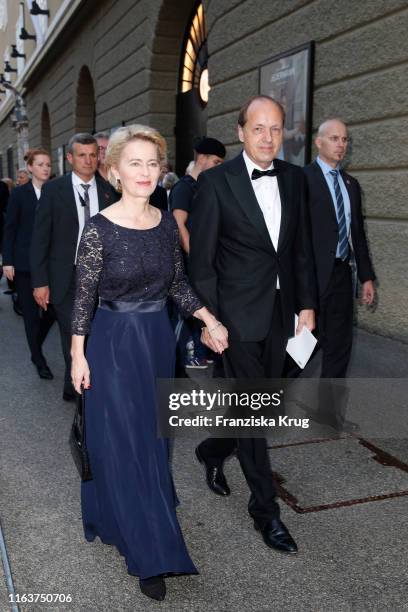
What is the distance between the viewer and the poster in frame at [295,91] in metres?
8.01

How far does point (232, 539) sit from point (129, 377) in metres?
0.95

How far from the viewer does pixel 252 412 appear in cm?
331

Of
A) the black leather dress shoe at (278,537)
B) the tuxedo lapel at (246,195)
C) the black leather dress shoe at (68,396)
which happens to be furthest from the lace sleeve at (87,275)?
the black leather dress shoe at (68,396)

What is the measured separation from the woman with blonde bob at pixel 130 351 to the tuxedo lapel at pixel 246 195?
414 mm

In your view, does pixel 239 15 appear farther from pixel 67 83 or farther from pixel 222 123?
pixel 67 83

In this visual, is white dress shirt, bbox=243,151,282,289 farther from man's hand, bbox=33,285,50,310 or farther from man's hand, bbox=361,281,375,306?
man's hand, bbox=33,285,50,310

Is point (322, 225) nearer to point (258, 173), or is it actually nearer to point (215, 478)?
point (258, 173)

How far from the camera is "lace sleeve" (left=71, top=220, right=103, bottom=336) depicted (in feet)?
9.19

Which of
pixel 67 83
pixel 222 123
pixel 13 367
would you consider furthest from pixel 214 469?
pixel 67 83

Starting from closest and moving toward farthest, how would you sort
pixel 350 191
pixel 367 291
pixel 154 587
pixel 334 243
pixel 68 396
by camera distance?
1. pixel 154 587
2. pixel 334 243
3. pixel 350 191
4. pixel 367 291
5. pixel 68 396

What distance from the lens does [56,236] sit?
5.08 meters

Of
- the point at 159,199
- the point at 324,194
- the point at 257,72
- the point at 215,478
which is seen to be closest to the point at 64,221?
the point at 159,199

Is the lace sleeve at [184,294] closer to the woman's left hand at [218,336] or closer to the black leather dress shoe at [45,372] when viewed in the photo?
the woman's left hand at [218,336]

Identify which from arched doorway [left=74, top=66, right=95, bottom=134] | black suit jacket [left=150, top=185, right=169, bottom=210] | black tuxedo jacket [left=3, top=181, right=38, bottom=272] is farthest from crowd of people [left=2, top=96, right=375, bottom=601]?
arched doorway [left=74, top=66, right=95, bottom=134]
